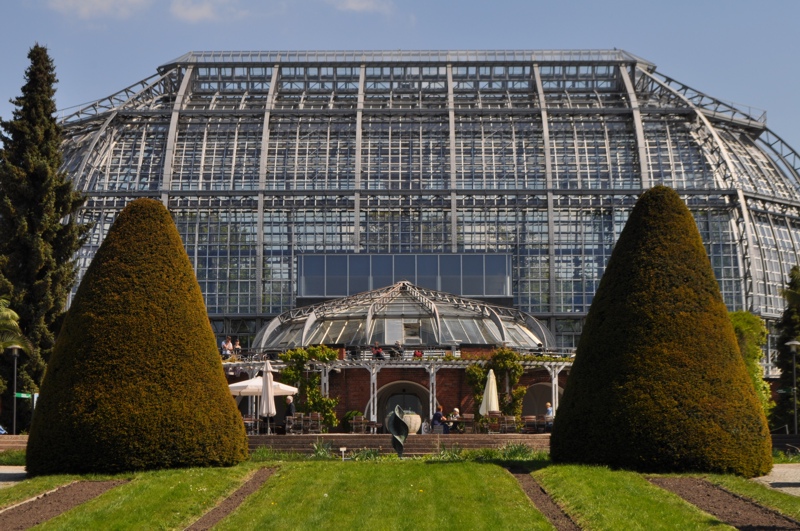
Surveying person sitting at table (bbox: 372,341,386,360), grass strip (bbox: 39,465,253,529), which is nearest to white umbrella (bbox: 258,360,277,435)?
person sitting at table (bbox: 372,341,386,360)

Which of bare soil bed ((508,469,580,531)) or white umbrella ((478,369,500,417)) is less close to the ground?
white umbrella ((478,369,500,417))

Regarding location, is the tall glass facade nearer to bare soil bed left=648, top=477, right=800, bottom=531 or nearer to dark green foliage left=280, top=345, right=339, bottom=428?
dark green foliage left=280, top=345, right=339, bottom=428

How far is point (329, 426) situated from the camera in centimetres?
4119

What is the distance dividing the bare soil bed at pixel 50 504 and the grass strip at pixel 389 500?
3087mm

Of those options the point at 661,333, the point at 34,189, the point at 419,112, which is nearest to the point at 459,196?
the point at 419,112

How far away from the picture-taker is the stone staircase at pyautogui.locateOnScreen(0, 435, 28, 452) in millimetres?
31219

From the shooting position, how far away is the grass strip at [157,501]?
697 inches

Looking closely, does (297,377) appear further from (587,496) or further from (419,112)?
(419,112)

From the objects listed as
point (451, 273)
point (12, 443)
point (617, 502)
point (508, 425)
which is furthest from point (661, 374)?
point (451, 273)

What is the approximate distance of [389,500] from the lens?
19859 mm

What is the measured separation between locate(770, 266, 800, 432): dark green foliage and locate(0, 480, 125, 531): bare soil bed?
31.1 meters

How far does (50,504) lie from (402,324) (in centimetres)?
2942

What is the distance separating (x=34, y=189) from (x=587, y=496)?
27401 mm

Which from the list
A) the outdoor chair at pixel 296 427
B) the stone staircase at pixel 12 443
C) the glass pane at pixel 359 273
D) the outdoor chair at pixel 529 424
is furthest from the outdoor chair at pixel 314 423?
the glass pane at pixel 359 273
